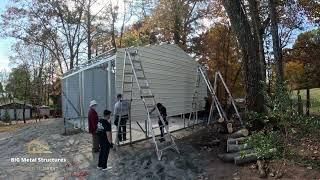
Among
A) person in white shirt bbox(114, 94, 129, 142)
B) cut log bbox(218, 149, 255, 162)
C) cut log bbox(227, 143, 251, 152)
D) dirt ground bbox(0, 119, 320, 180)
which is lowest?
dirt ground bbox(0, 119, 320, 180)

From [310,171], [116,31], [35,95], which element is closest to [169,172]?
[310,171]

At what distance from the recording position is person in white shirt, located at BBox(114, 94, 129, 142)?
1307cm

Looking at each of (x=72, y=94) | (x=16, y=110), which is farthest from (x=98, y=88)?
(x=16, y=110)

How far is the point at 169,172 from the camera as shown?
34.2 feet

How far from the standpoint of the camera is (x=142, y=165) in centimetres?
1112

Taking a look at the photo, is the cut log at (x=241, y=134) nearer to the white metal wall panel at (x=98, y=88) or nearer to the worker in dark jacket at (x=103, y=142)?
the worker in dark jacket at (x=103, y=142)

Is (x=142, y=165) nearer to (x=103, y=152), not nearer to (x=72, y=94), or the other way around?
(x=103, y=152)

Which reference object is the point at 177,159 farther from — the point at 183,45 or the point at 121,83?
the point at 183,45

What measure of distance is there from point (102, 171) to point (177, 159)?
2031 mm

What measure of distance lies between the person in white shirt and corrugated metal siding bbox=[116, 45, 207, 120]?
1.19 feet

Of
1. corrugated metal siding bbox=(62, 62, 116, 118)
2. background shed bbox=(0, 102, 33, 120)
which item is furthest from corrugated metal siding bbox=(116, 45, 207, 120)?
background shed bbox=(0, 102, 33, 120)

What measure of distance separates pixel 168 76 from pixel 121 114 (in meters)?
4.51

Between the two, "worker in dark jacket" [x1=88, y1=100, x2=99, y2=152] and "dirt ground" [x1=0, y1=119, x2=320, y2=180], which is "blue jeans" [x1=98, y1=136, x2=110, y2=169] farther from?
"worker in dark jacket" [x1=88, y1=100, x2=99, y2=152]

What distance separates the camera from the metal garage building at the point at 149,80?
14742mm
